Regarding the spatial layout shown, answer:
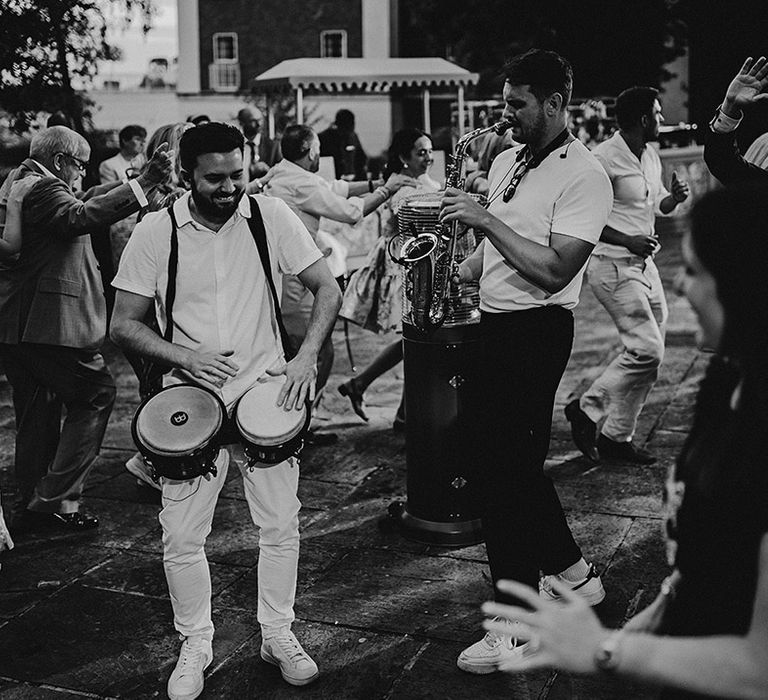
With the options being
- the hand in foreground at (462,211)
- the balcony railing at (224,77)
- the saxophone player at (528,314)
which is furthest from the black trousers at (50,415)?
the balcony railing at (224,77)

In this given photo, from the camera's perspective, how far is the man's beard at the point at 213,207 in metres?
3.76

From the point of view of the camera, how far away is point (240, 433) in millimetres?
3629

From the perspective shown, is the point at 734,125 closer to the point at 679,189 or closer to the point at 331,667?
the point at 679,189

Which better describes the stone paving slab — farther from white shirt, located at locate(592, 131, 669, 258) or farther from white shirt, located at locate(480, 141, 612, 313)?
white shirt, located at locate(592, 131, 669, 258)

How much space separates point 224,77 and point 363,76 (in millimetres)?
25621

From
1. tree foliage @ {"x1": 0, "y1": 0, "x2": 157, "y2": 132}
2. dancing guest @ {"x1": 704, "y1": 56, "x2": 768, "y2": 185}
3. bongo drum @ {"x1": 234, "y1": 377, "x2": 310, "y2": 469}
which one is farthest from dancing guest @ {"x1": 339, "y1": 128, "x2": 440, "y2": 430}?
tree foliage @ {"x1": 0, "y1": 0, "x2": 157, "y2": 132}

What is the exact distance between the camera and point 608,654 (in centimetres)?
177

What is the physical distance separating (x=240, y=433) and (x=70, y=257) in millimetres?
2142

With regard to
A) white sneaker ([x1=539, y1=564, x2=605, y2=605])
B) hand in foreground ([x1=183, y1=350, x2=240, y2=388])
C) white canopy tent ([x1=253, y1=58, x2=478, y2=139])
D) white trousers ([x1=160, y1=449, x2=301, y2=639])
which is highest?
white canopy tent ([x1=253, y1=58, x2=478, y2=139])

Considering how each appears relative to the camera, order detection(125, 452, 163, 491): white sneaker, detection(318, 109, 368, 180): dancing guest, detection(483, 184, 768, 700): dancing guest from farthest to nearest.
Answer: detection(318, 109, 368, 180): dancing guest → detection(125, 452, 163, 491): white sneaker → detection(483, 184, 768, 700): dancing guest

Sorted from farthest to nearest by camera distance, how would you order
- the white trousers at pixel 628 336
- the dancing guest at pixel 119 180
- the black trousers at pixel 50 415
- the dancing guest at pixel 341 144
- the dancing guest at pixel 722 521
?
the dancing guest at pixel 341 144 < the dancing guest at pixel 119 180 < the white trousers at pixel 628 336 < the black trousers at pixel 50 415 < the dancing guest at pixel 722 521

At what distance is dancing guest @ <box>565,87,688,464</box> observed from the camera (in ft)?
19.8

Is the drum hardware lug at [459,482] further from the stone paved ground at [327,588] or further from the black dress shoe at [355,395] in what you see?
the black dress shoe at [355,395]

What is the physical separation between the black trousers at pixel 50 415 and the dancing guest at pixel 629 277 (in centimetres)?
268
